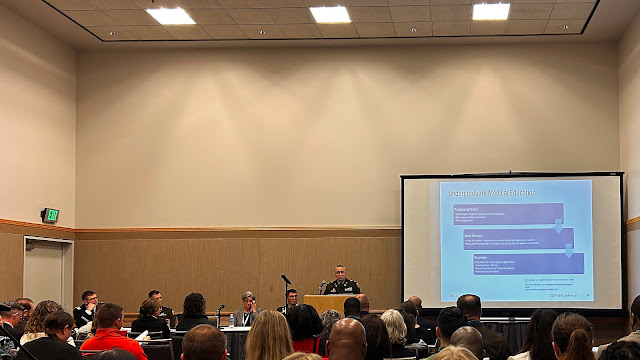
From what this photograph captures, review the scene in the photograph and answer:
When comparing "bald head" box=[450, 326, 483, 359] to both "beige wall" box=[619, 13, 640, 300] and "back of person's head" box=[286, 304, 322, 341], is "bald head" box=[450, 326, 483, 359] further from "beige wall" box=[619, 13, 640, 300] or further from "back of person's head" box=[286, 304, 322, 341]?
"beige wall" box=[619, 13, 640, 300]

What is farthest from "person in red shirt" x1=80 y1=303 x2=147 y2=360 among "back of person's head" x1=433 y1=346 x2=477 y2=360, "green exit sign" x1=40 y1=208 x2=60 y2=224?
"green exit sign" x1=40 y1=208 x2=60 y2=224

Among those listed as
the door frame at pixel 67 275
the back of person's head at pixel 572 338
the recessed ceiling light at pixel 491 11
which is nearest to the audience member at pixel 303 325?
the back of person's head at pixel 572 338

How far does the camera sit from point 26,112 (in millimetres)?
11070

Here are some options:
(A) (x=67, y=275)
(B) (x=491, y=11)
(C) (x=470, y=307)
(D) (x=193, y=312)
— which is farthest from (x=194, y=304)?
(B) (x=491, y=11)

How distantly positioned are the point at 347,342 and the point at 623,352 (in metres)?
1.28

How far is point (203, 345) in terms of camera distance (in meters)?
3.31

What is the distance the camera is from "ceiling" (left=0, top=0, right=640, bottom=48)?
33.9ft

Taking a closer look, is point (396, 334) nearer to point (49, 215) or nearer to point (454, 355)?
point (454, 355)

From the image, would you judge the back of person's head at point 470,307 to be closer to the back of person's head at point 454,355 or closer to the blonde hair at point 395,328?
the blonde hair at point 395,328

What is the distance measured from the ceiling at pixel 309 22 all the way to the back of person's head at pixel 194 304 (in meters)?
4.43

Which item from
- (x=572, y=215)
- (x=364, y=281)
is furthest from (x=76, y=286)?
(x=572, y=215)

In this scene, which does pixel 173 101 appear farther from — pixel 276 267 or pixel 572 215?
pixel 572 215

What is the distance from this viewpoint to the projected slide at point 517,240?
36.1ft

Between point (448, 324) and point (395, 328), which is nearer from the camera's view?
point (448, 324)
